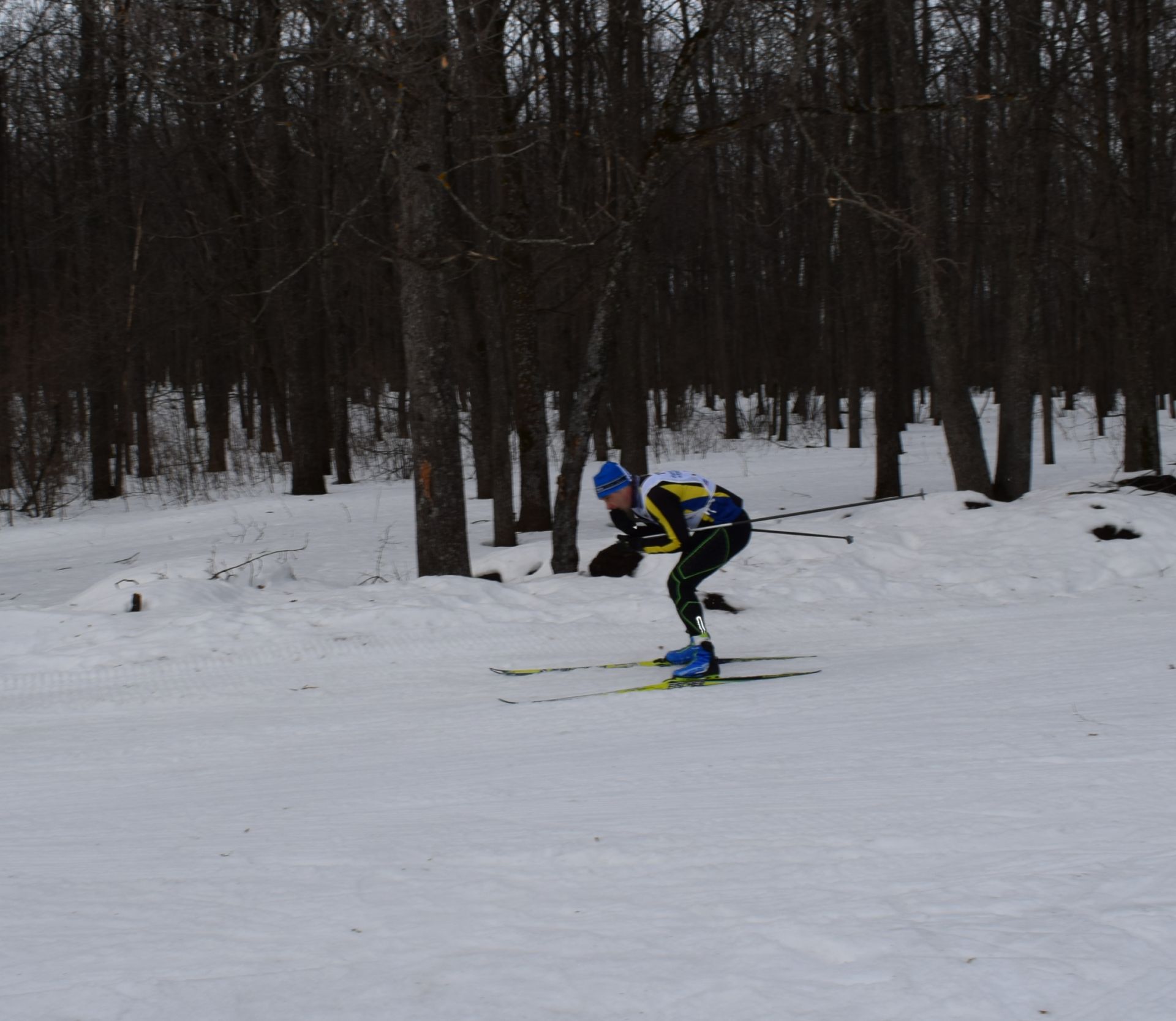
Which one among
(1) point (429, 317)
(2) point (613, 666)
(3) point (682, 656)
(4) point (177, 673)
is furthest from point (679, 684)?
(1) point (429, 317)

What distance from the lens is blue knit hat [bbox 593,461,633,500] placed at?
766 centimetres

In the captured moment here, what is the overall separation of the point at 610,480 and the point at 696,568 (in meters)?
0.89

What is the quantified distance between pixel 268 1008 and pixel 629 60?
15.1 meters

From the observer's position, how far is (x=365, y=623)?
31.1 feet

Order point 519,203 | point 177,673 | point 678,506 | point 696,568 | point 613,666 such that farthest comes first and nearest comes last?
point 519,203, point 177,673, point 613,666, point 696,568, point 678,506

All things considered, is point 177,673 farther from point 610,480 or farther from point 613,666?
point 610,480

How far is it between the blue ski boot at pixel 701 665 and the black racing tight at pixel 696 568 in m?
0.15

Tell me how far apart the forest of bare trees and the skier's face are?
351 cm

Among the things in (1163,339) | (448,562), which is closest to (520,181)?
(448,562)

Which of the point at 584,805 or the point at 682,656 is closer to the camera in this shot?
the point at 584,805

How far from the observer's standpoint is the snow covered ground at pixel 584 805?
303 cm

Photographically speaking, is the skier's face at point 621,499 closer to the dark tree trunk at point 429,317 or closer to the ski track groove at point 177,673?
the ski track groove at point 177,673

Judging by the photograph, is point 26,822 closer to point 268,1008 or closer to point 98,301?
point 268,1008

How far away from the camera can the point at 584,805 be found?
4.71 metres
